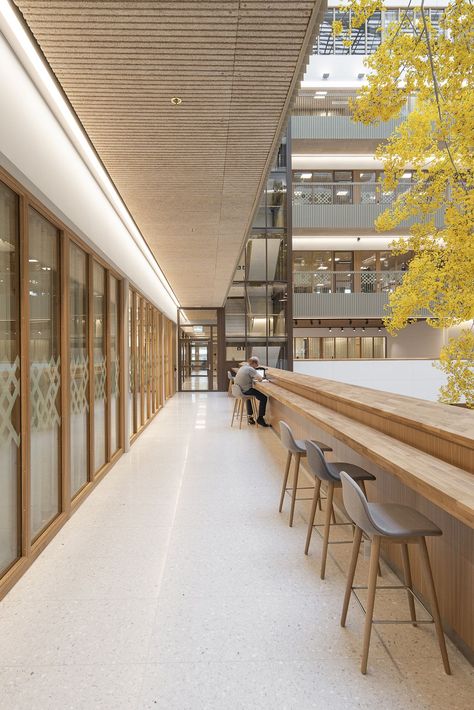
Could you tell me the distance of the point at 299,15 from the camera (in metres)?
2.24

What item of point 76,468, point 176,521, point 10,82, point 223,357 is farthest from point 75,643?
point 223,357

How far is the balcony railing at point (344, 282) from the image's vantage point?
16.4m

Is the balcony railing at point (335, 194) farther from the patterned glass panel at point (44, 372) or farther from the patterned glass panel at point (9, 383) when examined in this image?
the patterned glass panel at point (9, 383)

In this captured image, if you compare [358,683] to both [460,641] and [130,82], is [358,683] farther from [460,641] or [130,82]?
[130,82]

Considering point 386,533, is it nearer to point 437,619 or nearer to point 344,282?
point 437,619

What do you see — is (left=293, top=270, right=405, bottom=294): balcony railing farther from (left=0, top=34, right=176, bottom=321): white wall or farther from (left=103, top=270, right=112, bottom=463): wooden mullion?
(left=0, top=34, right=176, bottom=321): white wall

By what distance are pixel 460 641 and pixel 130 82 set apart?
11.4 ft

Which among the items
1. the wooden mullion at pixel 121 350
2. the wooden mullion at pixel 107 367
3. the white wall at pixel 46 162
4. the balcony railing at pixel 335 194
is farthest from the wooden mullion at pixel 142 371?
the balcony railing at pixel 335 194

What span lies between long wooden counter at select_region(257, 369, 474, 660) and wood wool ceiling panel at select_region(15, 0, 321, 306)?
2.17m

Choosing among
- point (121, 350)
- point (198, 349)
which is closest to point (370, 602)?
point (121, 350)

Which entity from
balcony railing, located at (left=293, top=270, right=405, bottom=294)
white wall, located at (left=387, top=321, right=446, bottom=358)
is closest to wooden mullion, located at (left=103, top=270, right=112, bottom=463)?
balcony railing, located at (left=293, top=270, right=405, bottom=294)

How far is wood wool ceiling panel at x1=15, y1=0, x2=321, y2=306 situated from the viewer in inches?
87.5

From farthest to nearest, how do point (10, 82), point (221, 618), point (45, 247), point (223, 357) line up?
point (223, 357) < point (45, 247) < point (10, 82) < point (221, 618)

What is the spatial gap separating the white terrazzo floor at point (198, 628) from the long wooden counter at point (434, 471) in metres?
0.23
